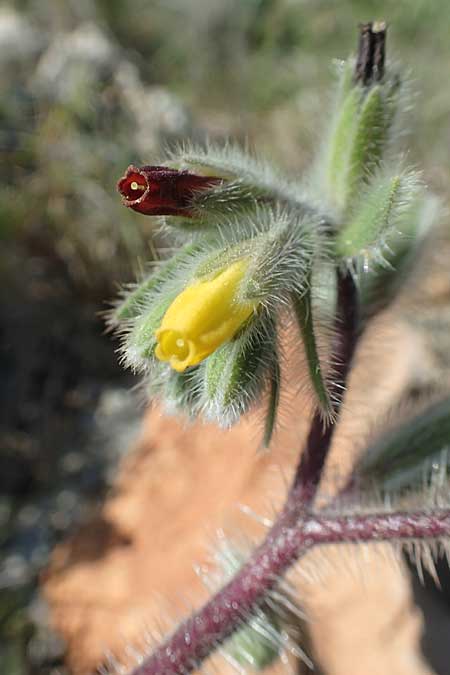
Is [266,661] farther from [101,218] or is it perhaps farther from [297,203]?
[101,218]

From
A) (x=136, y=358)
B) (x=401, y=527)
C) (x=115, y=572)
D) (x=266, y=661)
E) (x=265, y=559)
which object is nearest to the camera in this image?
(x=136, y=358)

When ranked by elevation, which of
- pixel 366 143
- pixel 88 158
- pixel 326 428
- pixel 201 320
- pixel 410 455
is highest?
pixel 88 158

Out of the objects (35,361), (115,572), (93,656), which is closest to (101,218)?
(35,361)

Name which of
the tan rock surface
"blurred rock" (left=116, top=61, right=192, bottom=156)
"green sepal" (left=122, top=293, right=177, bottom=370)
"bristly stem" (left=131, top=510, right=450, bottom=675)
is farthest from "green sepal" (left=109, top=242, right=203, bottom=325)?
"blurred rock" (left=116, top=61, right=192, bottom=156)

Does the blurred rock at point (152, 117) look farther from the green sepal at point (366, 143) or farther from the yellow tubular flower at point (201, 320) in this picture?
the yellow tubular flower at point (201, 320)

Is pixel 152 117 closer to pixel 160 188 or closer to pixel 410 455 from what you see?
pixel 410 455

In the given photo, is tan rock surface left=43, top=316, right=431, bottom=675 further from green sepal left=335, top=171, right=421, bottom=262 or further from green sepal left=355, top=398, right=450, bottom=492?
green sepal left=335, top=171, right=421, bottom=262

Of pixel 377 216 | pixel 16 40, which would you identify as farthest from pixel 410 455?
pixel 16 40
